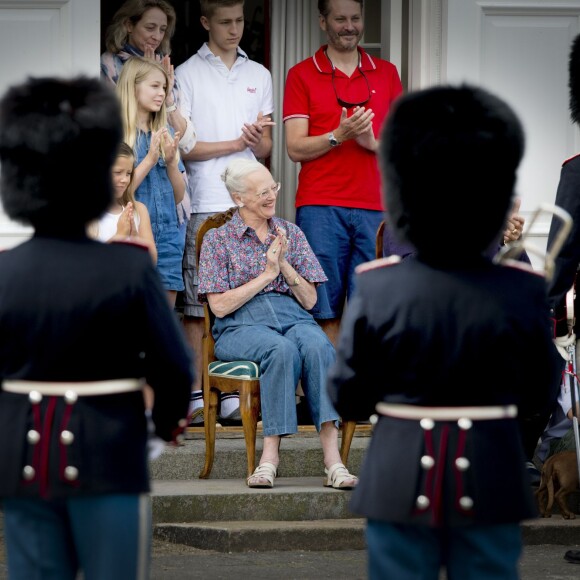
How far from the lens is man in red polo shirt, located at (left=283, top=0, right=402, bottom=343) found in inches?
289

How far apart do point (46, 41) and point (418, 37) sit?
211 cm

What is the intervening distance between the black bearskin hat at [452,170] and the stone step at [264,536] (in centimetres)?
302

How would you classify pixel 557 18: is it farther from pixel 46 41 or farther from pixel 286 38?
pixel 46 41

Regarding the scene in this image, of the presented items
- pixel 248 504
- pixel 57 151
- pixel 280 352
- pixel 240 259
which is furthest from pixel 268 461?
pixel 57 151

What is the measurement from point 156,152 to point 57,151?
3.63m

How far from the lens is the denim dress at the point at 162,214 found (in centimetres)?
701

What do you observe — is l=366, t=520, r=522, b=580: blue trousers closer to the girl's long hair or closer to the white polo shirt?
the girl's long hair

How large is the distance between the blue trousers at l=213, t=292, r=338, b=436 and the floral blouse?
129 mm

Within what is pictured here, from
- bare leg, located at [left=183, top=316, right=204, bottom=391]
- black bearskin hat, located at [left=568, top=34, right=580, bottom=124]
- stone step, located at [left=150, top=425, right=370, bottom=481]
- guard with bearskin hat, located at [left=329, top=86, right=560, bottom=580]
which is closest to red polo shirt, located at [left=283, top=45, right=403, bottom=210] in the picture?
bare leg, located at [left=183, top=316, right=204, bottom=391]

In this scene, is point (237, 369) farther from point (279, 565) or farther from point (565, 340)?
point (565, 340)

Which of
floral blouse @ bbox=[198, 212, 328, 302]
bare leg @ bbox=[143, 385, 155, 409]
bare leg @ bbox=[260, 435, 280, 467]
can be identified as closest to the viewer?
bare leg @ bbox=[143, 385, 155, 409]

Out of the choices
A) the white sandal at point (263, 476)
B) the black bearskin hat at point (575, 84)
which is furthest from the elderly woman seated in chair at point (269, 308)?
the black bearskin hat at point (575, 84)

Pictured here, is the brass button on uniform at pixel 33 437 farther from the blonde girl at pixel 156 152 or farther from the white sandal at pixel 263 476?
the blonde girl at pixel 156 152

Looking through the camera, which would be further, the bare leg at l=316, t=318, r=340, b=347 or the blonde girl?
the bare leg at l=316, t=318, r=340, b=347
